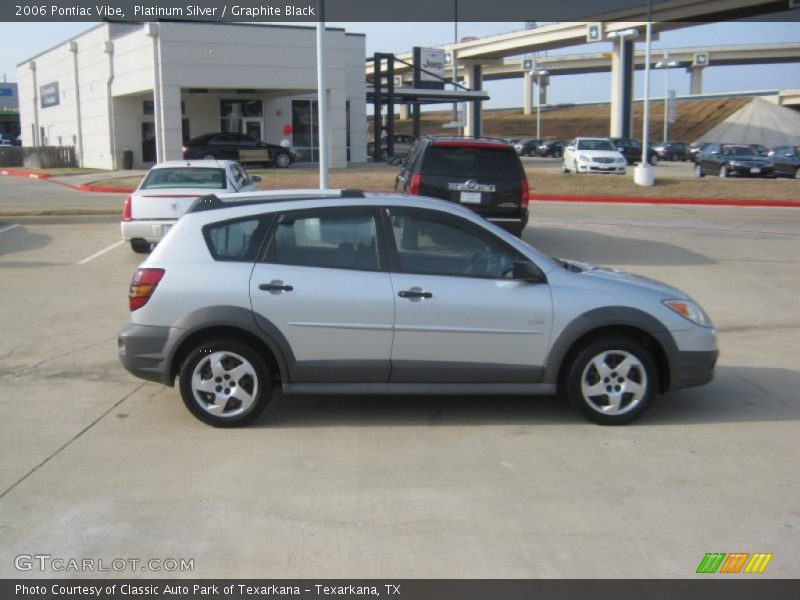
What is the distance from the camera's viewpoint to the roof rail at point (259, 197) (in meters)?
6.55

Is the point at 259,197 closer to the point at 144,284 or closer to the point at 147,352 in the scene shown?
the point at 144,284

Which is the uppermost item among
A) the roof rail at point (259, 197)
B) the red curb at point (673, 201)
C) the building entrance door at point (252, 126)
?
the building entrance door at point (252, 126)

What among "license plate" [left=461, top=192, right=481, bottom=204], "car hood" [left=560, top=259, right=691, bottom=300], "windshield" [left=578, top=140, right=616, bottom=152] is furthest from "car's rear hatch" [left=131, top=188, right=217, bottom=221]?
"windshield" [left=578, top=140, right=616, bottom=152]

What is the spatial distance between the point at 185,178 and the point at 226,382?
28.2ft

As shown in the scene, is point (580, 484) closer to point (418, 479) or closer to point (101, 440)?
point (418, 479)

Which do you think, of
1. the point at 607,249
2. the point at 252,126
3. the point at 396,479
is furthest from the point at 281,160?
the point at 396,479

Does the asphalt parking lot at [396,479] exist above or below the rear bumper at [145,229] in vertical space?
below

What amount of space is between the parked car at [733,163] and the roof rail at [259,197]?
105 ft

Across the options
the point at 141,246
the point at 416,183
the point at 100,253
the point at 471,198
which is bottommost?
the point at 100,253

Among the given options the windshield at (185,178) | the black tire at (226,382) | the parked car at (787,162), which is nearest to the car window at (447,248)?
the black tire at (226,382)

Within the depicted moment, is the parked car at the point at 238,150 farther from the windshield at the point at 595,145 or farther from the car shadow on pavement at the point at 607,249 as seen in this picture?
the car shadow on pavement at the point at 607,249

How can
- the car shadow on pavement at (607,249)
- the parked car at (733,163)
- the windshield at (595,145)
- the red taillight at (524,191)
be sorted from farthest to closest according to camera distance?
the windshield at (595,145)
the parked car at (733,163)
the car shadow on pavement at (607,249)
the red taillight at (524,191)

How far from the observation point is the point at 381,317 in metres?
6.20

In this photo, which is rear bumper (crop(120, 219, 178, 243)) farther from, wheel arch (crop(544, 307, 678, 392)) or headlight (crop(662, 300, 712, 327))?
headlight (crop(662, 300, 712, 327))
